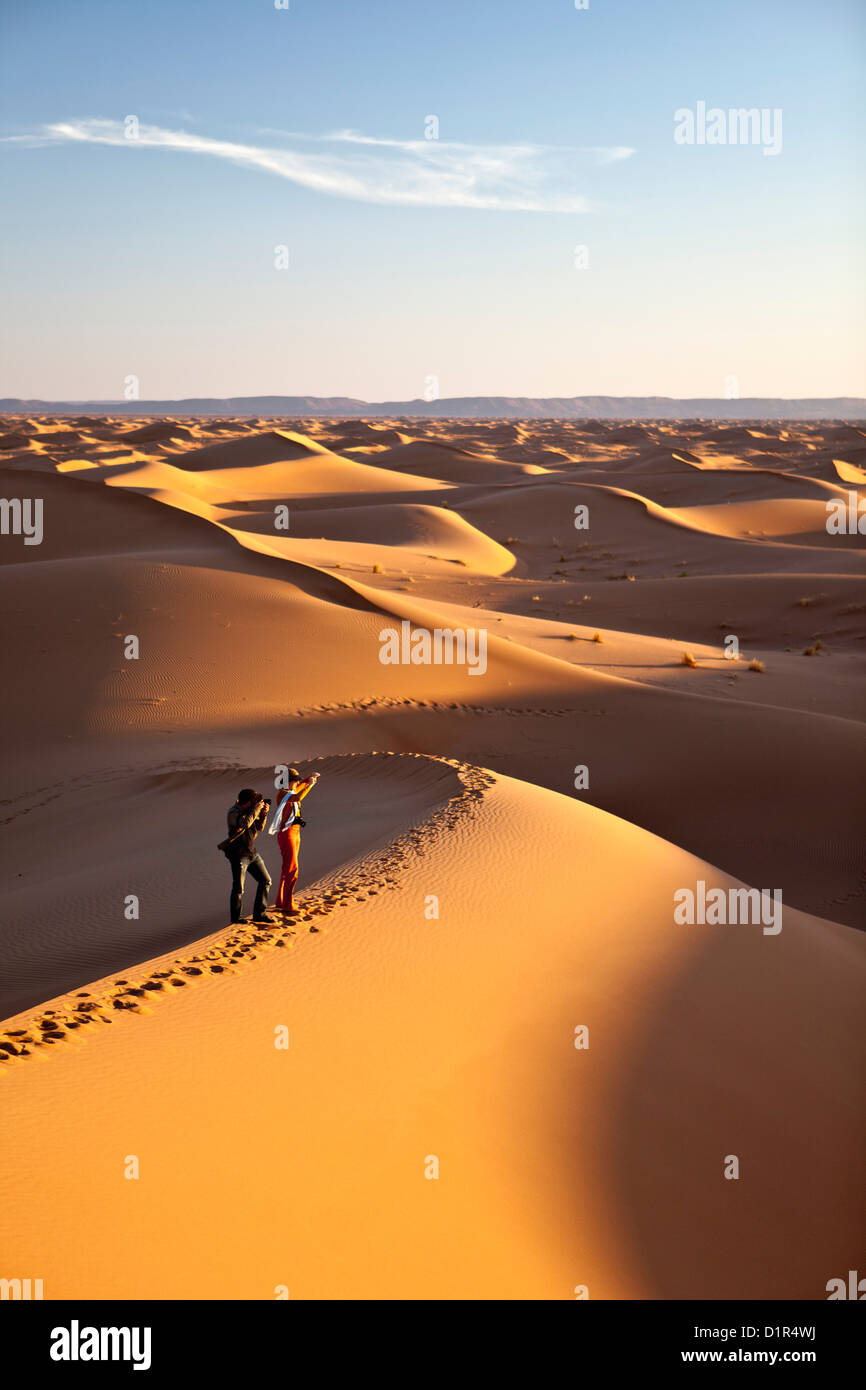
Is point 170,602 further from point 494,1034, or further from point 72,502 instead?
point 494,1034

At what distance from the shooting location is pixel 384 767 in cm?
1015

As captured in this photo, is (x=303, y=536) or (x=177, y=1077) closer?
(x=177, y=1077)

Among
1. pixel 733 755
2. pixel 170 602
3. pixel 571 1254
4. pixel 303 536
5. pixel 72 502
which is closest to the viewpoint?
pixel 571 1254

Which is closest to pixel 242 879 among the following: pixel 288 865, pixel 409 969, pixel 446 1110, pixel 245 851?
pixel 245 851

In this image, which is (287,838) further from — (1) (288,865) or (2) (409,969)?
(2) (409,969)

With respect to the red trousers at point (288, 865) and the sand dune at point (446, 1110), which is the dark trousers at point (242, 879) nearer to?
the red trousers at point (288, 865)

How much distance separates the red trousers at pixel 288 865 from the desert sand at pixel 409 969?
134 millimetres

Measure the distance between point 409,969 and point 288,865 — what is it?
992mm

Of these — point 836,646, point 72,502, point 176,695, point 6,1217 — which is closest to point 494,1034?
point 6,1217

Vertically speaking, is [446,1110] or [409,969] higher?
[409,969]

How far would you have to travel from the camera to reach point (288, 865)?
5.99 metres

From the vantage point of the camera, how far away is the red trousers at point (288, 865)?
5.99 m

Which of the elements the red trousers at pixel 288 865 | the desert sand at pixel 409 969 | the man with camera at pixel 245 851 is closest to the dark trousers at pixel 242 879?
the man with camera at pixel 245 851
